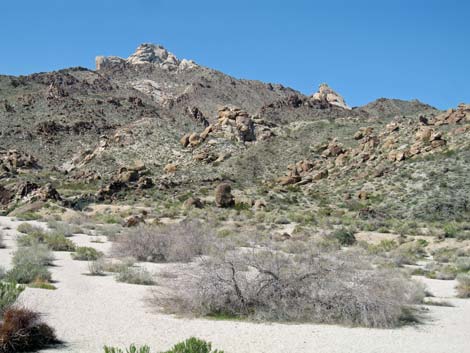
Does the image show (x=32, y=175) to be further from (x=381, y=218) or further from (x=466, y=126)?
(x=466, y=126)

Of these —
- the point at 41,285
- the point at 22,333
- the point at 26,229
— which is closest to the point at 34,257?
the point at 41,285

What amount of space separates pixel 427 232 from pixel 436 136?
799 inches

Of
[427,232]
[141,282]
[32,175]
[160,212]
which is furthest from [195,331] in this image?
[32,175]

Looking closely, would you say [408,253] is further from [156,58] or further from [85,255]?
[156,58]

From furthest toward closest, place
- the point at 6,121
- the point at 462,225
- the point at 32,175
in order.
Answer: the point at 6,121 < the point at 32,175 < the point at 462,225

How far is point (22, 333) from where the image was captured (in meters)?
8.35

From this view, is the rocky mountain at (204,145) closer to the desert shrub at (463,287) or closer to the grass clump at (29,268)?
the desert shrub at (463,287)

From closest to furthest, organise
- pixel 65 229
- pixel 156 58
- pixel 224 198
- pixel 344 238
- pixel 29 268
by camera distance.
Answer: pixel 29 268 → pixel 344 238 → pixel 65 229 → pixel 224 198 → pixel 156 58

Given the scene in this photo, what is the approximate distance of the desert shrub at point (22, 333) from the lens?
8.18 m

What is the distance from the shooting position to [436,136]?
46.9 metres

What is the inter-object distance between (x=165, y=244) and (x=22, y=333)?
11471mm

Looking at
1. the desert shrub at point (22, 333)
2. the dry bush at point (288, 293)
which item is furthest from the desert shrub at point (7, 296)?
the dry bush at point (288, 293)

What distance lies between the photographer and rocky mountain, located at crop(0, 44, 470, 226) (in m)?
45.9

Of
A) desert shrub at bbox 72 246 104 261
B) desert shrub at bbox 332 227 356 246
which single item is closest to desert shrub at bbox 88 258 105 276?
desert shrub at bbox 72 246 104 261
